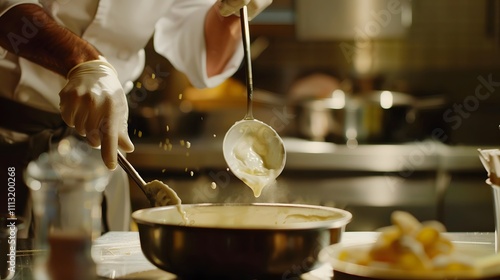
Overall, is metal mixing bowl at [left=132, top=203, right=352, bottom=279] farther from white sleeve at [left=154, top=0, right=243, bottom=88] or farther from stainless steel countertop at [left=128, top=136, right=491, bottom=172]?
stainless steel countertop at [left=128, top=136, right=491, bottom=172]

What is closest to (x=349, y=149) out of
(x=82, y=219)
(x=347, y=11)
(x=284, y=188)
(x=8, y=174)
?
(x=284, y=188)

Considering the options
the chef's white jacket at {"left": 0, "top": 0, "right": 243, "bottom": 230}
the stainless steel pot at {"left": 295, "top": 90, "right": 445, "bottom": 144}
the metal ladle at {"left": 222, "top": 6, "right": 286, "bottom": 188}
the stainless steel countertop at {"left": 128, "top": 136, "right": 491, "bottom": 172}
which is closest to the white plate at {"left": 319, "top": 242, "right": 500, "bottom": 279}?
the metal ladle at {"left": 222, "top": 6, "right": 286, "bottom": 188}

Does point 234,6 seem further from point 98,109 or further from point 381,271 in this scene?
point 381,271

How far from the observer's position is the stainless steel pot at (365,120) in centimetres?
308

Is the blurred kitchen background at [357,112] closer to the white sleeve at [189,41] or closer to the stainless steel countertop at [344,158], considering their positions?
the stainless steel countertop at [344,158]

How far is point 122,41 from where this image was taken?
6.01ft

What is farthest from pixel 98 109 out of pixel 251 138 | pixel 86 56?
pixel 251 138

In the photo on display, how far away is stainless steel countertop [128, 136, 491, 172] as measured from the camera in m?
2.81

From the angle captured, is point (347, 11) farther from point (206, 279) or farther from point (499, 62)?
point (206, 279)

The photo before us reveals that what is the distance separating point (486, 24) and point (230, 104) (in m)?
1.35

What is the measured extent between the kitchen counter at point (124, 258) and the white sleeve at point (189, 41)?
62cm

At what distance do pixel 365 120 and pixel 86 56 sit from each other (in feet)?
6.40

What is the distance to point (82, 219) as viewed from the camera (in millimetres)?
723

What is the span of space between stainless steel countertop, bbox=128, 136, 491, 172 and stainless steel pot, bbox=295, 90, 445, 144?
0.15m
